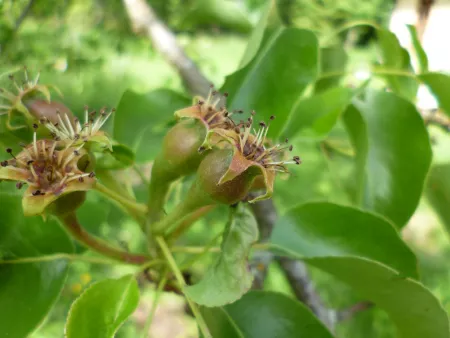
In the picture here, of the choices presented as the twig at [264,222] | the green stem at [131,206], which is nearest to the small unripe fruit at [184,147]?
the green stem at [131,206]

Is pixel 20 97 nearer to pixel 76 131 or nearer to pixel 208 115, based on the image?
pixel 76 131

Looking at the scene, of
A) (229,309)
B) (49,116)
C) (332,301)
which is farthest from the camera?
(332,301)

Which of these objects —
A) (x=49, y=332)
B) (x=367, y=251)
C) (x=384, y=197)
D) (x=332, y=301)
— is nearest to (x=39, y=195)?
(x=367, y=251)

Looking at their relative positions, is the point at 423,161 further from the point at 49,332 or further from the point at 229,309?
the point at 49,332

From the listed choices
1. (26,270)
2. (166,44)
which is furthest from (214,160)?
(166,44)

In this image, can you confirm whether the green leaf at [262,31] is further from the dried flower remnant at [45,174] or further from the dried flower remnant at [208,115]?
the dried flower remnant at [45,174]
